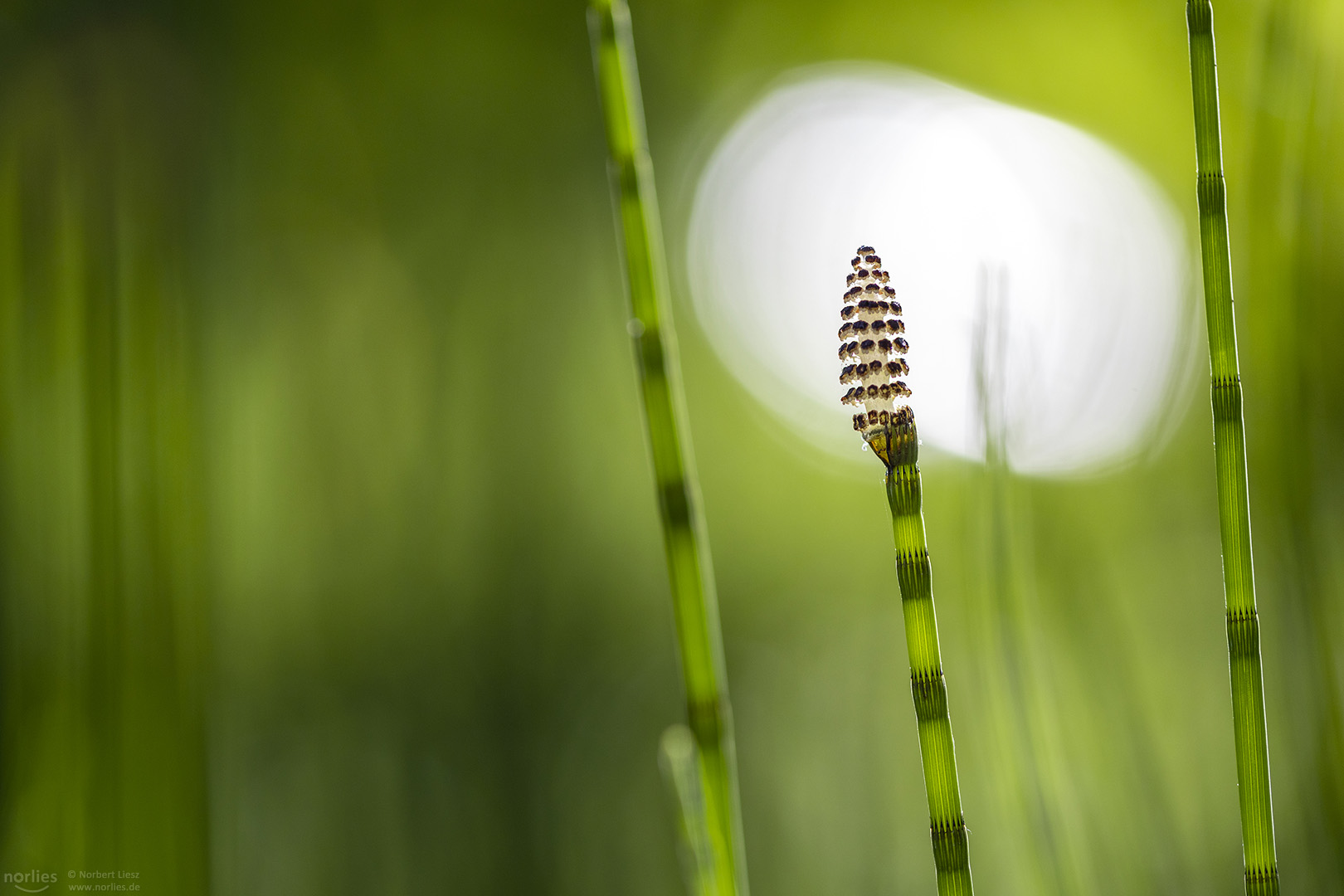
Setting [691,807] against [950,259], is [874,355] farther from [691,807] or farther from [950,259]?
[950,259]

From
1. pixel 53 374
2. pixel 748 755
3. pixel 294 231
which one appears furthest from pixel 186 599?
pixel 748 755

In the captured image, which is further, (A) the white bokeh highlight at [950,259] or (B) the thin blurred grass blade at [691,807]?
(A) the white bokeh highlight at [950,259]

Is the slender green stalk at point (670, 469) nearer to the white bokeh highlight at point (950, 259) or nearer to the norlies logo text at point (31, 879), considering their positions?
the white bokeh highlight at point (950, 259)

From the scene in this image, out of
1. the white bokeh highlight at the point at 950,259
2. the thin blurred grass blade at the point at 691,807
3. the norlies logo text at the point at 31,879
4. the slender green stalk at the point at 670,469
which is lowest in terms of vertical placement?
the norlies logo text at the point at 31,879

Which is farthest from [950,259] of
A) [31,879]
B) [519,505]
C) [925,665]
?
[31,879]

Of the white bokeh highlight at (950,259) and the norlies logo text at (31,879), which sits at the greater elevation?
the white bokeh highlight at (950,259)

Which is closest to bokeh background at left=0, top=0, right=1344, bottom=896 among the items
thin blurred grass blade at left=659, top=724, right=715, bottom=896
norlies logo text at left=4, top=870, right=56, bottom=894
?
norlies logo text at left=4, top=870, right=56, bottom=894

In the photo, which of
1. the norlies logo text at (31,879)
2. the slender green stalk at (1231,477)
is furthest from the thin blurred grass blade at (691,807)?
the norlies logo text at (31,879)
